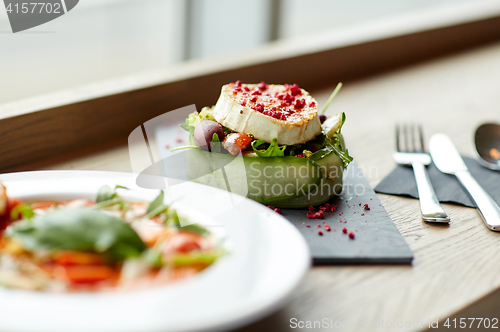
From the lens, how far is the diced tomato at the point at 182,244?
654 millimetres

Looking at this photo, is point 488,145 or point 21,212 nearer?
point 21,212

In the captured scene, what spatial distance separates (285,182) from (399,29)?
178 cm

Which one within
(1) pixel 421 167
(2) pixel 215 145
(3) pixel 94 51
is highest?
(2) pixel 215 145

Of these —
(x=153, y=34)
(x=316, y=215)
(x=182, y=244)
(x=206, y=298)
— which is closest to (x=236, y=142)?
(x=316, y=215)

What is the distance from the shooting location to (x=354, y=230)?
0.95 metres

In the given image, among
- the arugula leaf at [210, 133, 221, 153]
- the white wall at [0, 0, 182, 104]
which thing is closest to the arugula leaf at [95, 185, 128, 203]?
the arugula leaf at [210, 133, 221, 153]

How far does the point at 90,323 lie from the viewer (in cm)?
52

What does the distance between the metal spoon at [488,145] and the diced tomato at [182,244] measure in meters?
1.05

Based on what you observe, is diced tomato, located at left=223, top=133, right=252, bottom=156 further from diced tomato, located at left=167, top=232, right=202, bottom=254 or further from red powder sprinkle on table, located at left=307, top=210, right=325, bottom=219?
diced tomato, located at left=167, top=232, right=202, bottom=254

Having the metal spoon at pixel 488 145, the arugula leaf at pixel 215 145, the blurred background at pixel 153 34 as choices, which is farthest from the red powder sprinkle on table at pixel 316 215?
the blurred background at pixel 153 34

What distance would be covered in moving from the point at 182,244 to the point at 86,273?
5.4 inches

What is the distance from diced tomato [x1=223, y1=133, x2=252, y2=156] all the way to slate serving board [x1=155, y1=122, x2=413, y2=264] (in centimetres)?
17

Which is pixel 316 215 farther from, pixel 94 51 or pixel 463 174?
pixel 94 51

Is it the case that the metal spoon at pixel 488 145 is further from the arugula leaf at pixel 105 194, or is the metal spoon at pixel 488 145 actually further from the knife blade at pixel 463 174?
the arugula leaf at pixel 105 194
